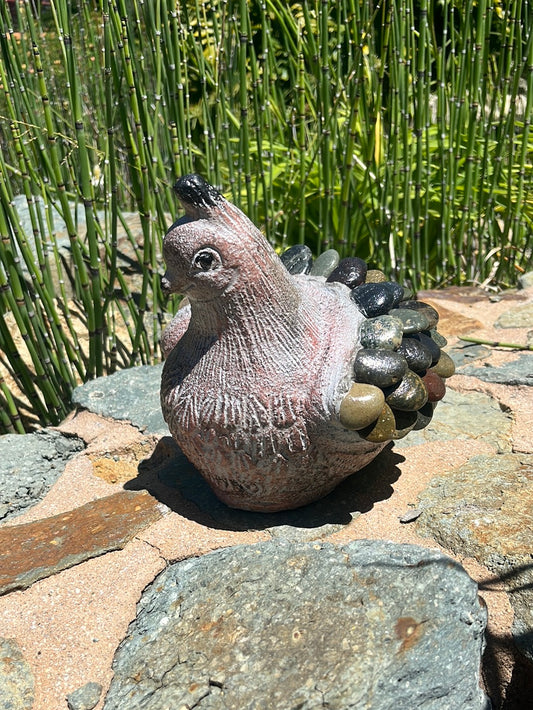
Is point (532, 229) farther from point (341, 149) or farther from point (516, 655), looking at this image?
point (516, 655)

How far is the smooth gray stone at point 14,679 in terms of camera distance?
3.66ft

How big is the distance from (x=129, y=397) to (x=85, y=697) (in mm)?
967

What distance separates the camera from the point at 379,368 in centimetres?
128

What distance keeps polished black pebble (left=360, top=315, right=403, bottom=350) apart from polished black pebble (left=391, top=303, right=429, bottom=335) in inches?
0.7

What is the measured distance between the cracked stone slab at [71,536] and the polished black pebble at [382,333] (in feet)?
1.81

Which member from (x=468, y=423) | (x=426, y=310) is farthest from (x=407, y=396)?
(x=468, y=423)

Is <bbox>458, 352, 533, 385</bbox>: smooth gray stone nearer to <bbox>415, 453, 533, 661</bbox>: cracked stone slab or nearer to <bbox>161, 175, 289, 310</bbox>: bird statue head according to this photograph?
<bbox>415, 453, 533, 661</bbox>: cracked stone slab

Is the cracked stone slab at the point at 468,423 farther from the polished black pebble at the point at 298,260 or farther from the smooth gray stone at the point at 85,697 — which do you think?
the smooth gray stone at the point at 85,697

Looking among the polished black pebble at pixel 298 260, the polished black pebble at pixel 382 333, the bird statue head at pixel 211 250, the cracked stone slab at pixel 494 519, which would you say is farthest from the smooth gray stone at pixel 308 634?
the polished black pebble at pixel 298 260

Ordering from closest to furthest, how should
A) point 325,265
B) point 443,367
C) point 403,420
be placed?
point 403,420, point 443,367, point 325,265

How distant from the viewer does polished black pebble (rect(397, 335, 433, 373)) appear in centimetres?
136

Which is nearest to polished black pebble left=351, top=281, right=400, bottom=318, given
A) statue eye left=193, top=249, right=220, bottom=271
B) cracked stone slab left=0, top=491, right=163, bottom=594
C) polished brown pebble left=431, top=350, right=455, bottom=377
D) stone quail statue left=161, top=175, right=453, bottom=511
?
stone quail statue left=161, top=175, right=453, bottom=511

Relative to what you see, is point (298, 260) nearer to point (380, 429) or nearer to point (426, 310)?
point (426, 310)

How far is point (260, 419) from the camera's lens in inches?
50.3
